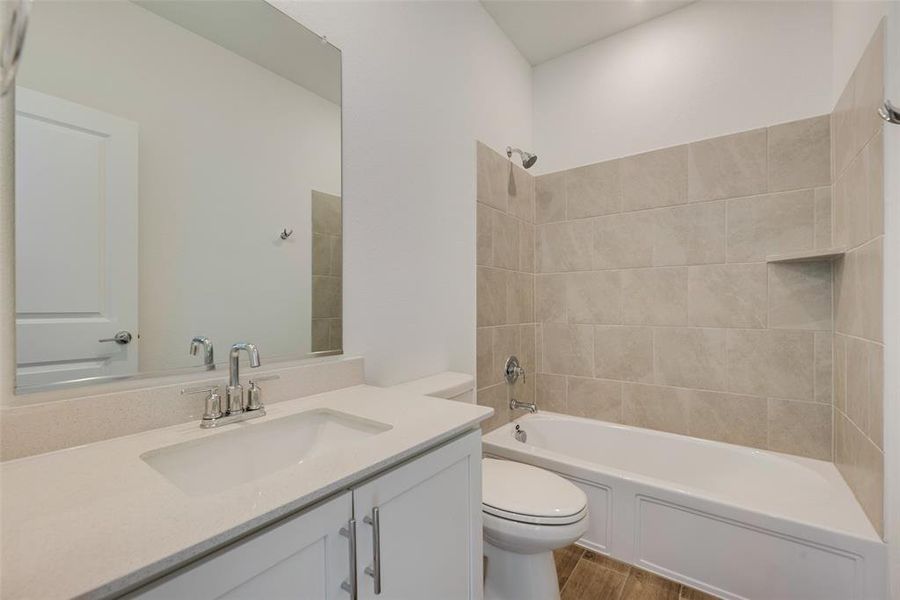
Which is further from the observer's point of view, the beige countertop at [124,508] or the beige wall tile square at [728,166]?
the beige wall tile square at [728,166]

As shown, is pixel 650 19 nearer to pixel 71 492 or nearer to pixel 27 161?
pixel 27 161

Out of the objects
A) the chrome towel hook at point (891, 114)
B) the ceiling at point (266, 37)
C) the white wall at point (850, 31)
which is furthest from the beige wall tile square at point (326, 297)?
the white wall at point (850, 31)

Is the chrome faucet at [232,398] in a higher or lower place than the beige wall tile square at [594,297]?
lower

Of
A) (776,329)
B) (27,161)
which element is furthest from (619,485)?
(27,161)

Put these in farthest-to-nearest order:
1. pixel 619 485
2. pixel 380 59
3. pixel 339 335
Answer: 1. pixel 619 485
2. pixel 380 59
3. pixel 339 335

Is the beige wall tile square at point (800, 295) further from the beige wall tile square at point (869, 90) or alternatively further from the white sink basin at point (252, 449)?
the white sink basin at point (252, 449)

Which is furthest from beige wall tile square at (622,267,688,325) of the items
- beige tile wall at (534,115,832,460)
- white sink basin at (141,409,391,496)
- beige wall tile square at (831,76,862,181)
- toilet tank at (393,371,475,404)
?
white sink basin at (141,409,391,496)

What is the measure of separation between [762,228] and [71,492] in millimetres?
2602

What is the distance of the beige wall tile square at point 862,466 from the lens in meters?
1.23

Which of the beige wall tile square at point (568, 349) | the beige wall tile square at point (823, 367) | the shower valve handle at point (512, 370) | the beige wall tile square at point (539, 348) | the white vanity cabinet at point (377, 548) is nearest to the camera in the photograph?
the white vanity cabinet at point (377, 548)

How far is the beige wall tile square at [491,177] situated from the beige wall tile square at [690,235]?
89 centimetres

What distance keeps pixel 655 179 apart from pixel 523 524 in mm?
1926

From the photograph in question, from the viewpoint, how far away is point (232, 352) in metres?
1.02

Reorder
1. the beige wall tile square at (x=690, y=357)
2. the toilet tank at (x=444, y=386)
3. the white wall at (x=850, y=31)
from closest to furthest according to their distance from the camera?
the white wall at (x=850, y=31), the toilet tank at (x=444, y=386), the beige wall tile square at (x=690, y=357)
